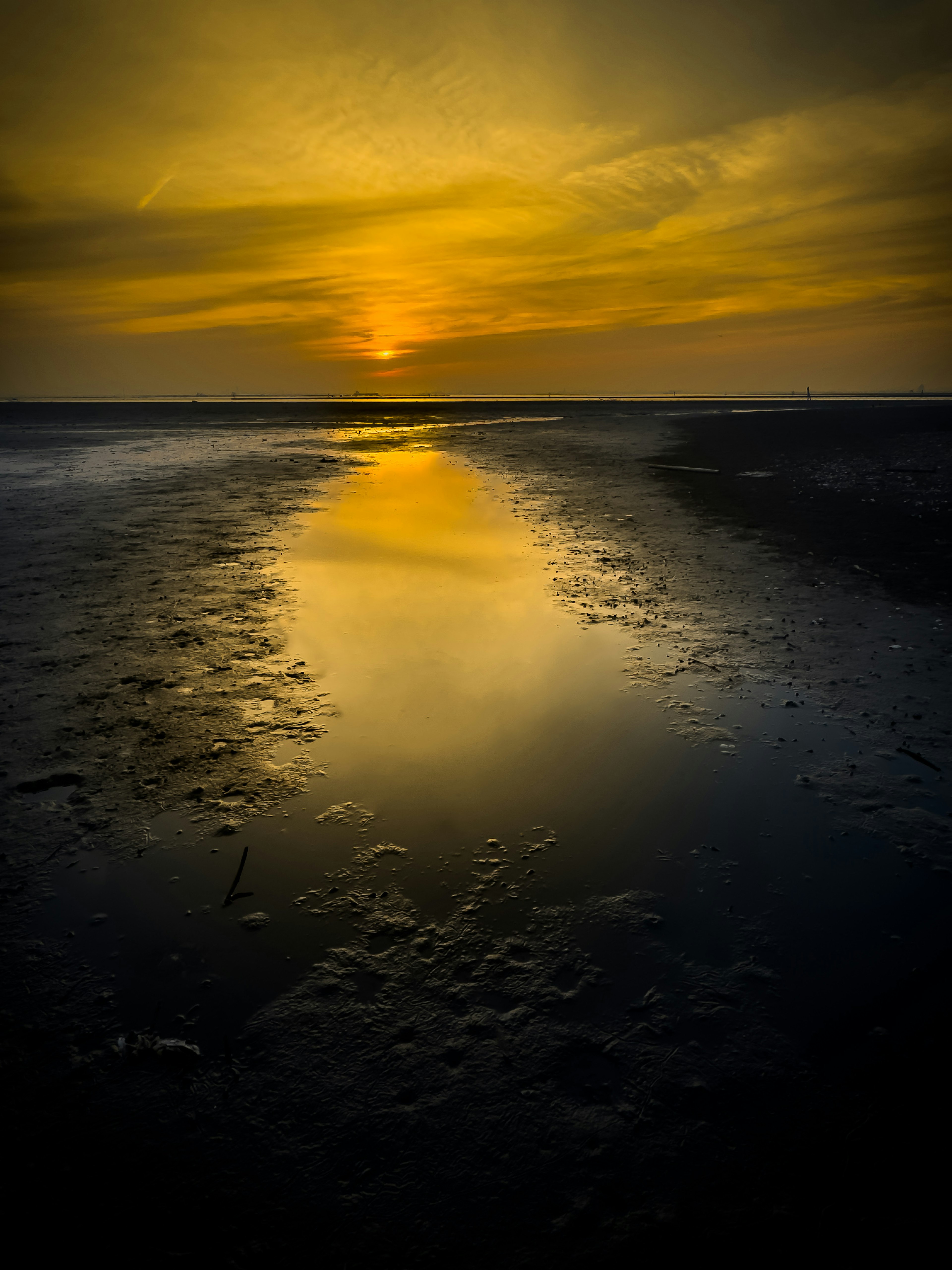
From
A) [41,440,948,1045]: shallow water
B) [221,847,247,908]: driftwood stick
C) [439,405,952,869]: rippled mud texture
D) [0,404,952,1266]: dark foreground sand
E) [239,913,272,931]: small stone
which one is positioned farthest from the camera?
[439,405,952,869]: rippled mud texture

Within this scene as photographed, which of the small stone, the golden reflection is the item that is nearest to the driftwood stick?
the small stone

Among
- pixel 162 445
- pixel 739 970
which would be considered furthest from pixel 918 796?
pixel 162 445

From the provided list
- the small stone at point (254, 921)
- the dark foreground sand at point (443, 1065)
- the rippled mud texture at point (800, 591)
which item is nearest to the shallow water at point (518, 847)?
the small stone at point (254, 921)

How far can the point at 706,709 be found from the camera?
6.95 meters

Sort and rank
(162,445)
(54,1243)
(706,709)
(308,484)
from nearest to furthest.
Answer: (54,1243), (706,709), (308,484), (162,445)

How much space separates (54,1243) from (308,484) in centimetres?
2402

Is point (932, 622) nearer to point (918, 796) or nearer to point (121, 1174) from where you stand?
point (918, 796)

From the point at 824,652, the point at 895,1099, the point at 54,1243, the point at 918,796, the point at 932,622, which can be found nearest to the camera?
the point at 54,1243

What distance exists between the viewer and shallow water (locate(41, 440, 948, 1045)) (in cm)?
398

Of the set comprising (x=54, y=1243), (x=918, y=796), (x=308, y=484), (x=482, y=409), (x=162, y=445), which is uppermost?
(x=482, y=409)

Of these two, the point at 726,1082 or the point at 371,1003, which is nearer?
the point at 726,1082

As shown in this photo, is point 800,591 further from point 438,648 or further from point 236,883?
point 236,883

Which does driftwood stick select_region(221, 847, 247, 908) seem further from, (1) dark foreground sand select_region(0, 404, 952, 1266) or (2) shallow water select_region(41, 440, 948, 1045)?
(1) dark foreground sand select_region(0, 404, 952, 1266)

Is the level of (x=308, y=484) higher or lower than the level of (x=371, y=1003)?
higher
